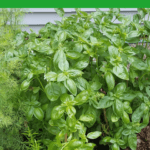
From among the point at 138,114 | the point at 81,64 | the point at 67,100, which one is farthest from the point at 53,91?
the point at 138,114

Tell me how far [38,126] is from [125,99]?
547mm

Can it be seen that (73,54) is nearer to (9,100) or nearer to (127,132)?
(9,100)

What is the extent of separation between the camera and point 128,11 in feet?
8.45

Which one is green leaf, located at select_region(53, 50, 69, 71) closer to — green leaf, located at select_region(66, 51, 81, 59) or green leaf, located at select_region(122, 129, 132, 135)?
green leaf, located at select_region(66, 51, 81, 59)

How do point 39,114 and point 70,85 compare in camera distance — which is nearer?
point 70,85

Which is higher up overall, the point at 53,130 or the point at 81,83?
the point at 81,83

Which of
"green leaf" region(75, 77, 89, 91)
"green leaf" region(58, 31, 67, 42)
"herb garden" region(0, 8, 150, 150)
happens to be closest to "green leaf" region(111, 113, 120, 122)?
"herb garden" region(0, 8, 150, 150)

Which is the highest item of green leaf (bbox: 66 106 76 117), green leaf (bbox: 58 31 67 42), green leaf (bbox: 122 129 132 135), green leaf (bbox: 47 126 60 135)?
green leaf (bbox: 58 31 67 42)

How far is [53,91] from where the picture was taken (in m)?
0.92

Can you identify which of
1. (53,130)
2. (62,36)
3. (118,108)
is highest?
(62,36)

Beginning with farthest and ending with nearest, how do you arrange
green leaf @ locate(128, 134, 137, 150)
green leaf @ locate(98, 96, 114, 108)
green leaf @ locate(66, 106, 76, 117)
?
green leaf @ locate(128, 134, 137, 150), green leaf @ locate(98, 96, 114, 108), green leaf @ locate(66, 106, 76, 117)

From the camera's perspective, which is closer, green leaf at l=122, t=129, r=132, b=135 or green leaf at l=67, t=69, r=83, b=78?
green leaf at l=67, t=69, r=83, b=78

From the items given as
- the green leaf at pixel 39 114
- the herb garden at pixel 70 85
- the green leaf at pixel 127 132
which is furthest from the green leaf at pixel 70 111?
the green leaf at pixel 127 132

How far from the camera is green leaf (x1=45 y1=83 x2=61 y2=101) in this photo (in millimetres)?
911
